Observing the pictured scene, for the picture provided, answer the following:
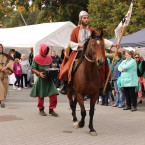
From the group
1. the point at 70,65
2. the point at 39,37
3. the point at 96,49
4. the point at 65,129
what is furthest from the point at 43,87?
the point at 39,37

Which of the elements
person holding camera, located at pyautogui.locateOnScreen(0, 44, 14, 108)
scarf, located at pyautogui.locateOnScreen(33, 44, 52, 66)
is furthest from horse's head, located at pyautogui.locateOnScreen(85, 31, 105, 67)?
person holding camera, located at pyautogui.locateOnScreen(0, 44, 14, 108)

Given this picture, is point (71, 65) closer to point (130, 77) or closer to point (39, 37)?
point (130, 77)

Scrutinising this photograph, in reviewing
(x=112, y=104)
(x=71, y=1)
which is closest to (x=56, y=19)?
(x=71, y=1)

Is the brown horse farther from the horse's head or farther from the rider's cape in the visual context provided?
the rider's cape

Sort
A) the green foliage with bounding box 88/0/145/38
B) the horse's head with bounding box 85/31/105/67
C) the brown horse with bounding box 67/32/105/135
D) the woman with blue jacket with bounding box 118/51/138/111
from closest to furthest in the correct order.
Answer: the horse's head with bounding box 85/31/105/67 → the brown horse with bounding box 67/32/105/135 → the woman with blue jacket with bounding box 118/51/138/111 → the green foliage with bounding box 88/0/145/38

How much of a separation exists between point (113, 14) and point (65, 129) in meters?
17.9

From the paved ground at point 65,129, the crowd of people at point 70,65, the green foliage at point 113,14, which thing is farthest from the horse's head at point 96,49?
the green foliage at point 113,14

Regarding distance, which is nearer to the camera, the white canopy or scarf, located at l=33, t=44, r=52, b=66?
scarf, located at l=33, t=44, r=52, b=66

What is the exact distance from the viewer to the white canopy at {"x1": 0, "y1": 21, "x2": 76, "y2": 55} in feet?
71.0

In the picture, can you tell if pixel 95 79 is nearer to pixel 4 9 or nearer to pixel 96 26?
pixel 96 26

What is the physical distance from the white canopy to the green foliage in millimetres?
3770

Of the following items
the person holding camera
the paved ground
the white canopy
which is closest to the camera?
the paved ground

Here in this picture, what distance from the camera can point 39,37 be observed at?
2177cm

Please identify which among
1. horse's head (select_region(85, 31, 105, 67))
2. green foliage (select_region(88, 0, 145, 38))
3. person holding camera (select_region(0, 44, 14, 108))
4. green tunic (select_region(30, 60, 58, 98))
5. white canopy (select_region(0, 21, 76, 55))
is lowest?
green tunic (select_region(30, 60, 58, 98))
